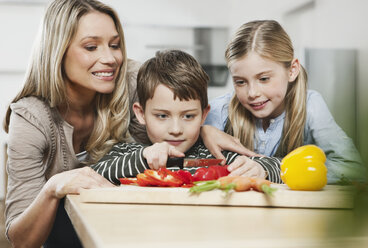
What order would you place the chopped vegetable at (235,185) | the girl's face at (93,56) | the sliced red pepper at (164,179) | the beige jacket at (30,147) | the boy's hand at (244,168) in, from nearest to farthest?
1. the chopped vegetable at (235,185)
2. the sliced red pepper at (164,179)
3. the boy's hand at (244,168)
4. the beige jacket at (30,147)
5. the girl's face at (93,56)

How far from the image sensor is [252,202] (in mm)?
688

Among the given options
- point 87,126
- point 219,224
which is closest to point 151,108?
point 87,126

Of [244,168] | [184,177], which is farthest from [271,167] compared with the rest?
[184,177]

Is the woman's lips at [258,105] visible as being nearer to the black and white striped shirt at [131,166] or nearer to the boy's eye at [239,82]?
the boy's eye at [239,82]

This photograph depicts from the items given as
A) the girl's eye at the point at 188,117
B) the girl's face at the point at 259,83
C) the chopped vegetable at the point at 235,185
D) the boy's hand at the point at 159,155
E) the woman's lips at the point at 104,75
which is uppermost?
the woman's lips at the point at 104,75

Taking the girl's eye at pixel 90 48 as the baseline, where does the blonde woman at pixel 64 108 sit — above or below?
below

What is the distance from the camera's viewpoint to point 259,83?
1.47m

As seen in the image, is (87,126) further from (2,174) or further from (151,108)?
(2,174)

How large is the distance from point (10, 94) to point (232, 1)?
68.1 inches

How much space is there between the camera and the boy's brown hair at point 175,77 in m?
1.35

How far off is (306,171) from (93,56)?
0.87 m

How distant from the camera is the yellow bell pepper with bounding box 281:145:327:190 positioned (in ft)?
2.52

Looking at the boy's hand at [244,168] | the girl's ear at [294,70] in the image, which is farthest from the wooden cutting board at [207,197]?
the girl's ear at [294,70]

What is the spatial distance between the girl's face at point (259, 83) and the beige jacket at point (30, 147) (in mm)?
601
